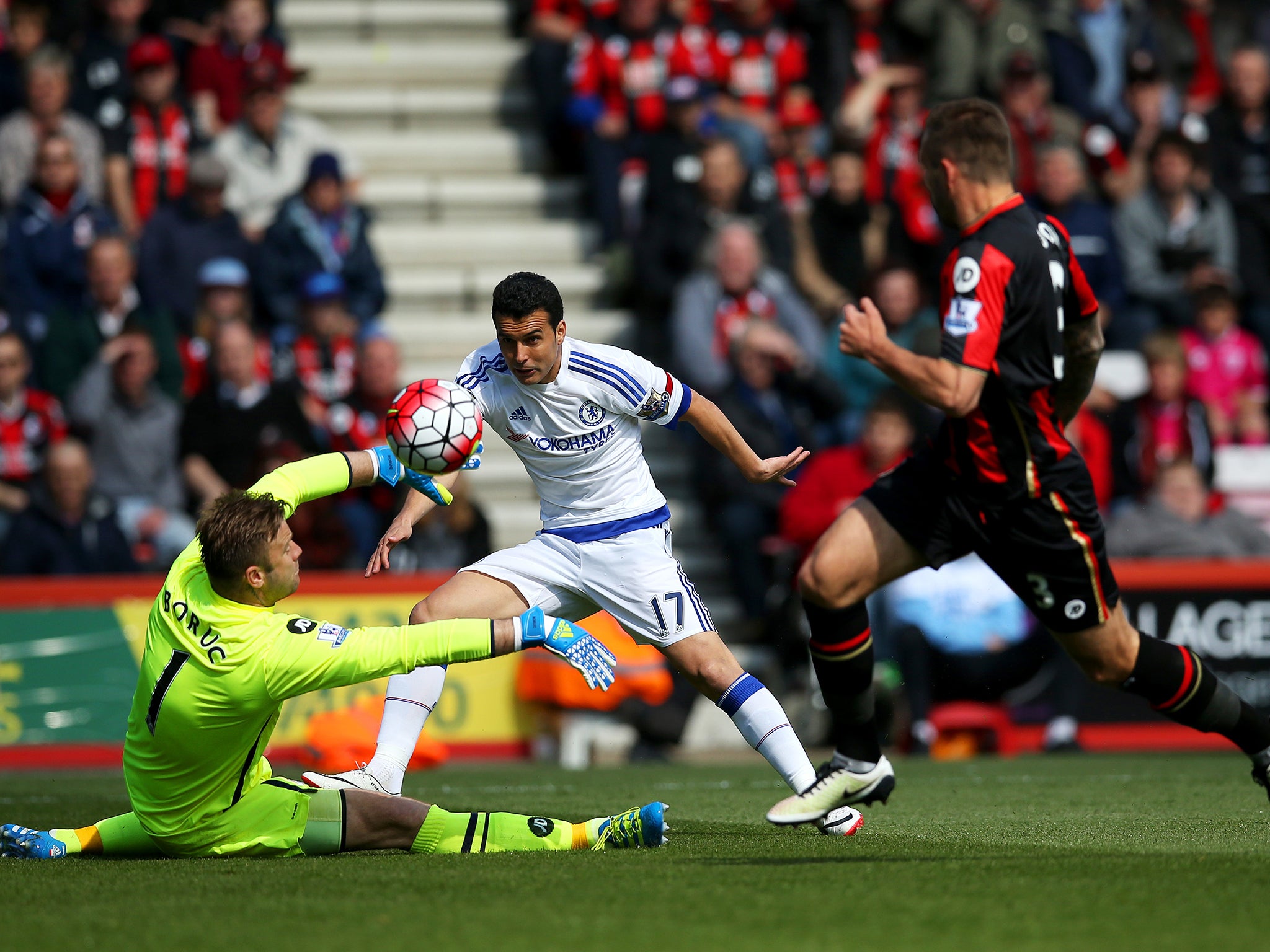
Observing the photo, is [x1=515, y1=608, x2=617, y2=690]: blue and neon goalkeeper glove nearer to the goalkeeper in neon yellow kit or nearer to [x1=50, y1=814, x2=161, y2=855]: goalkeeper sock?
the goalkeeper in neon yellow kit

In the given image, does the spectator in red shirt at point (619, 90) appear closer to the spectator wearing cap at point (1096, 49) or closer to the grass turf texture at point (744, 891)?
the spectator wearing cap at point (1096, 49)

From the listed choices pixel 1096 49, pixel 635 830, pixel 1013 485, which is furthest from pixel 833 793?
pixel 1096 49

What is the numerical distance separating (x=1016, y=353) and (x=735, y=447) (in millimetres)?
1164

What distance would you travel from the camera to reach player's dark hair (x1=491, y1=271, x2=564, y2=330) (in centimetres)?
613

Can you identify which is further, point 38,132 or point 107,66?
point 107,66

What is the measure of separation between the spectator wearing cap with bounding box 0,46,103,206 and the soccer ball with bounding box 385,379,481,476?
25.7 feet

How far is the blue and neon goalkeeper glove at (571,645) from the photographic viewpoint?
5043mm

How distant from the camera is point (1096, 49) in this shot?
1573 centimetres

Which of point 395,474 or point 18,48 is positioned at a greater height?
point 18,48

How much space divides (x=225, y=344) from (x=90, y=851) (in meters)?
6.19

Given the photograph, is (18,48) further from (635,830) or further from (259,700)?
(635,830)

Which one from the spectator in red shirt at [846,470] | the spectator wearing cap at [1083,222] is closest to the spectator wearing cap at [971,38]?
the spectator wearing cap at [1083,222]

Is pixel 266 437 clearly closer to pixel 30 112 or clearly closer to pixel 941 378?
pixel 30 112

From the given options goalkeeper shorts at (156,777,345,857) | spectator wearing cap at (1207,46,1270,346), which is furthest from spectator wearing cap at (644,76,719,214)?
goalkeeper shorts at (156,777,345,857)
